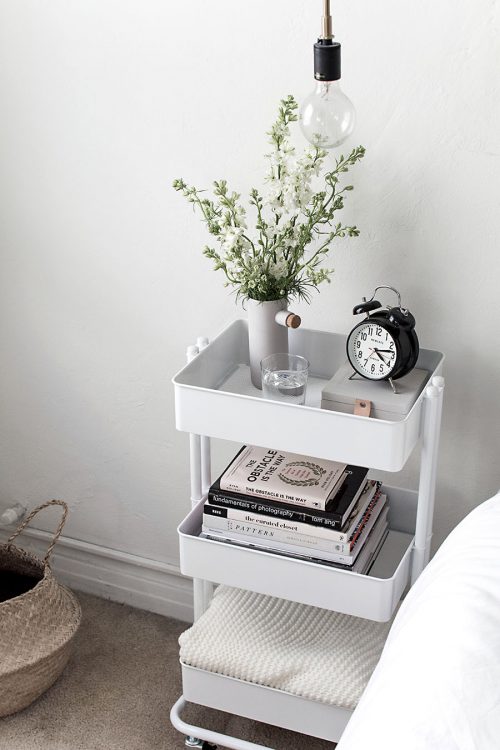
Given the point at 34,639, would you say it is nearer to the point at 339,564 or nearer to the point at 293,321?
the point at 339,564

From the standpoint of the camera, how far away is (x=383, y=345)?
59.7 inches

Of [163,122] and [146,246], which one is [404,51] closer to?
[163,122]

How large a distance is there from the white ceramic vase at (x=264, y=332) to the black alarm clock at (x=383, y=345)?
0.42 feet

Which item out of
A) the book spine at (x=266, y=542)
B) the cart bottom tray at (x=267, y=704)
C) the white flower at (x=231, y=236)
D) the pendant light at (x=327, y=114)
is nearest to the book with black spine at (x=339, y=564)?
the book spine at (x=266, y=542)

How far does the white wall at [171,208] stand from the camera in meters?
1.59

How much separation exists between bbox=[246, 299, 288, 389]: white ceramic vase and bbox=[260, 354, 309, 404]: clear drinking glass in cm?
2

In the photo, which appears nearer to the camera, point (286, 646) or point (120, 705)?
point (286, 646)

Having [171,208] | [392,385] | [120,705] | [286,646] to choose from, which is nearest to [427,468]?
[392,385]

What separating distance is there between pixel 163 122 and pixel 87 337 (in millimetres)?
522


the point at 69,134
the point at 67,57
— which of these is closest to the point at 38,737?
the point at 69,134

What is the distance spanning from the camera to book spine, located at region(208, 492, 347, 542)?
1.56 metres

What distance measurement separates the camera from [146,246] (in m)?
1.91

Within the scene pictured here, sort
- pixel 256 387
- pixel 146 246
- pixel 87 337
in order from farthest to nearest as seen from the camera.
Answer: pixel 87 337, pixel 146 246, pixel 256 387

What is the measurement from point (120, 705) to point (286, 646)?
0.47 m
